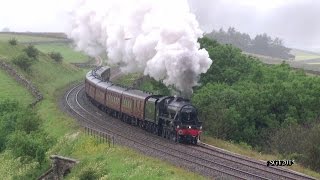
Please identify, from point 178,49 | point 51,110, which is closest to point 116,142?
point 178,49

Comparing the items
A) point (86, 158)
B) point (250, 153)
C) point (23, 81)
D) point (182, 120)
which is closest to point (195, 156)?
point (182, 120)

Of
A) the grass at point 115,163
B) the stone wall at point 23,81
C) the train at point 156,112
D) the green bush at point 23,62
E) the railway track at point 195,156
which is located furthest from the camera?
the green bush at point 23,62

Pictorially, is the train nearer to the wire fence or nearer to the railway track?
the railway track

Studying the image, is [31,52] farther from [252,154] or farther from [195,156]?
[195,156]

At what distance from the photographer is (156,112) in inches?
1451

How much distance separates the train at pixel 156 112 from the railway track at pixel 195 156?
2.51 feet

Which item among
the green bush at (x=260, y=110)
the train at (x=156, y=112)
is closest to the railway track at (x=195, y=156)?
the train at (x=156, y=112)

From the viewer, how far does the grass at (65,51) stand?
114 m

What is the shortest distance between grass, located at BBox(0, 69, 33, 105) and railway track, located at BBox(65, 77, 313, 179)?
632 inches

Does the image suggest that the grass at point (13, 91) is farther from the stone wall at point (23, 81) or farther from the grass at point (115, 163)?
the grass at point (115, 163)

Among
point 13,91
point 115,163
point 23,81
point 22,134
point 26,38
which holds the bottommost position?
point 26,38

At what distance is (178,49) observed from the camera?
35969mm

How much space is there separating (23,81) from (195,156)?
43343 millimetres

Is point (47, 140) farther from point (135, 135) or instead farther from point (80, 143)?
point (135, 135)
